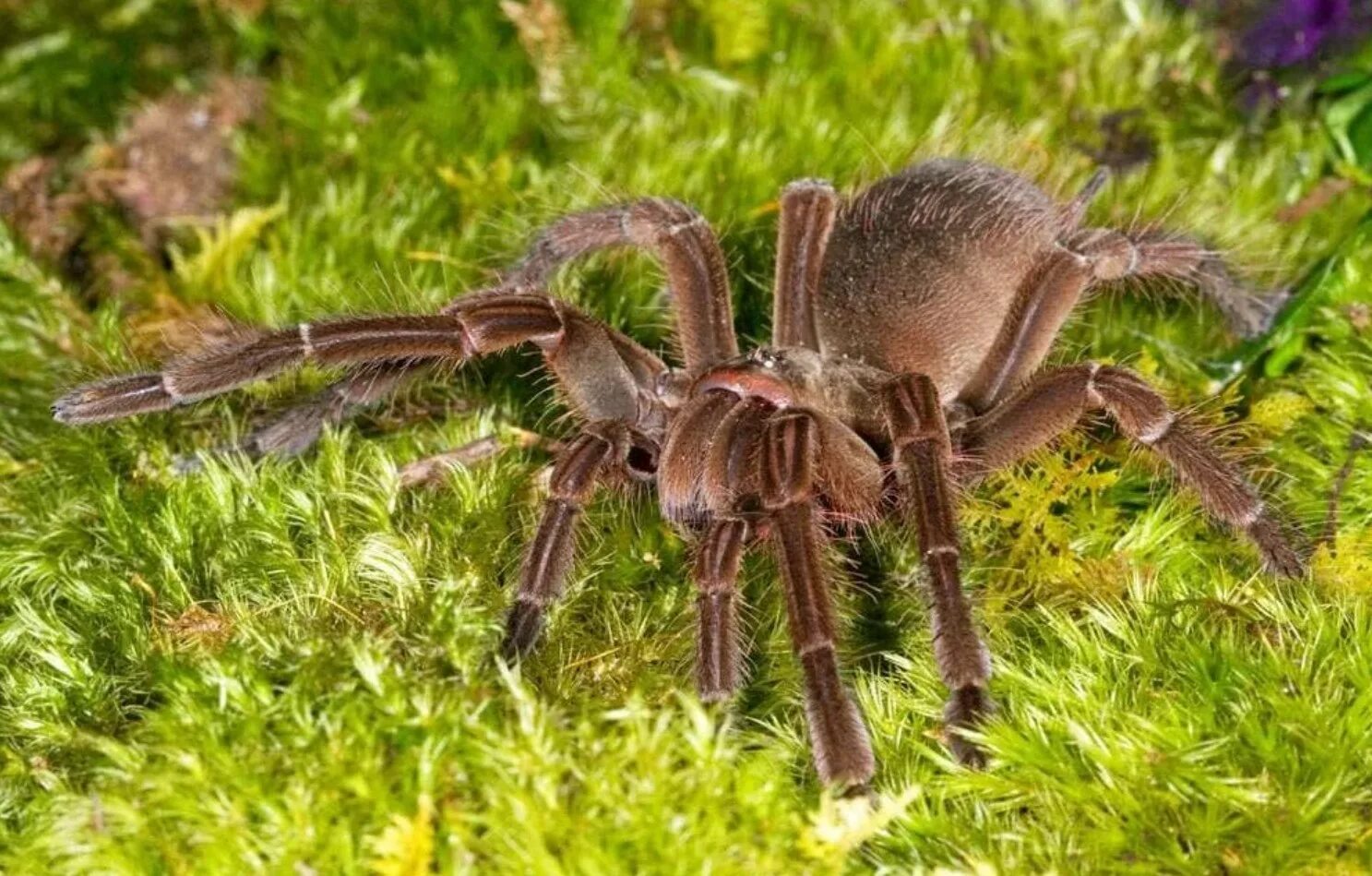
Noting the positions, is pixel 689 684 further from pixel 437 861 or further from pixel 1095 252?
pixel 1095 252

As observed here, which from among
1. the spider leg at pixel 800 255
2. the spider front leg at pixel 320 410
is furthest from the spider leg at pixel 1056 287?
the spider front leg at pixel 320 410

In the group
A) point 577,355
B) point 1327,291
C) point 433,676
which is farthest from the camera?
point 1327,291

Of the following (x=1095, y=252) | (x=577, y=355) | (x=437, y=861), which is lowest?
(x=437, y=861)

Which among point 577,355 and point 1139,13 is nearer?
point 577,355

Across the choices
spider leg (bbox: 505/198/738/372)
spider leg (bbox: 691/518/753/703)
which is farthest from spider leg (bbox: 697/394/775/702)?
spider leg (bbox: 505/198/738/372)

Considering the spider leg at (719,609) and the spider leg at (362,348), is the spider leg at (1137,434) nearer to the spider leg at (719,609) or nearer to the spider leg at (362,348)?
the spider leg at (719,609)

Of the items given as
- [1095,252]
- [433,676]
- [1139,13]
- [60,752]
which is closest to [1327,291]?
[1095,252]
